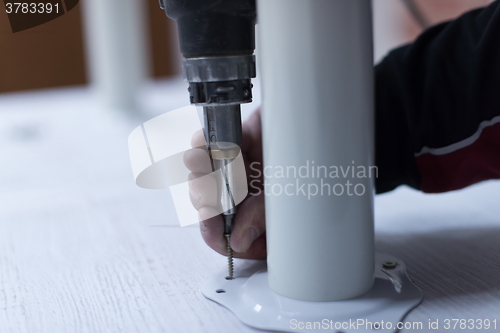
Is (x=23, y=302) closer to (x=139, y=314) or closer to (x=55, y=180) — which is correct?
(x=139, y=314)

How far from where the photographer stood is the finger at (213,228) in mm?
319

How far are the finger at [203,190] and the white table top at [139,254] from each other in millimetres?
57

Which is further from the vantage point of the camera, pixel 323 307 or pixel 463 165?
pixel 463 165

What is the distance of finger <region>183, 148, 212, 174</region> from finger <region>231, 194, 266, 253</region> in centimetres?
4

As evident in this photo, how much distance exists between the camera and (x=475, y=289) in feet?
0.98

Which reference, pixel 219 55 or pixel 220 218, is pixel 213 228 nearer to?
pixel 220 218

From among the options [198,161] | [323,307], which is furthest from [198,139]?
[323,307]

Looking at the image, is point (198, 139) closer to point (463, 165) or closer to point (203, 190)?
point (203, 190)

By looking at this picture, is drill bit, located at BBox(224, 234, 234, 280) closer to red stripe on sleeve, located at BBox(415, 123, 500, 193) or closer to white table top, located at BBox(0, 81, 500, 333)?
white table top, located at BBox(0, 81, 500, 333)

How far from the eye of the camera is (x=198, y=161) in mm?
315

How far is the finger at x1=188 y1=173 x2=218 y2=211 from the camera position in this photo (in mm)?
314

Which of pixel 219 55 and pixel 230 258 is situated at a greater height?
pixel 219 55

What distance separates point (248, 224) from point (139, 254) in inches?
4.6

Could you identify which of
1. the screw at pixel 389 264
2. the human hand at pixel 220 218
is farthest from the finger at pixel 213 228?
the screw at pixel 389 264
